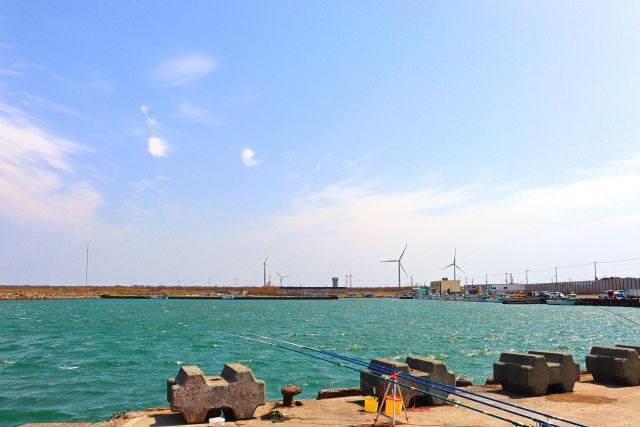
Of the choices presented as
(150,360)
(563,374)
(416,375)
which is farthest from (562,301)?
(416,375)

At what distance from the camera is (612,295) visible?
501 feet

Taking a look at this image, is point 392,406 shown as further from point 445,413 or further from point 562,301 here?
point 562,301

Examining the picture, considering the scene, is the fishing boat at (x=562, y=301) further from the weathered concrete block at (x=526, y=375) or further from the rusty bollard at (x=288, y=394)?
the rusty bollard at (x=288, y=394)

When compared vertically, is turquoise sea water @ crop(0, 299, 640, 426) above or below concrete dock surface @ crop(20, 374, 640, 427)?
below

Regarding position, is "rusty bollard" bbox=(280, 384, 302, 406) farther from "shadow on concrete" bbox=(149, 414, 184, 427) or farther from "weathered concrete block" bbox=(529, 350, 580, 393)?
"weathered concrete block" bbox=(529, 350, 580, 393)

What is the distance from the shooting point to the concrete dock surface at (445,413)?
34.3ft

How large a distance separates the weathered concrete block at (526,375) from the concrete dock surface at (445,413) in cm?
25

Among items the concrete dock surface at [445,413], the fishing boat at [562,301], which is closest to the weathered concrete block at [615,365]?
the concrete dock surface at [445,413]

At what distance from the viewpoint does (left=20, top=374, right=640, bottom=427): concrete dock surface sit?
10.5 meters

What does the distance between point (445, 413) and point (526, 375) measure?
8.99ft

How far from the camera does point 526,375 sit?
42.5ft

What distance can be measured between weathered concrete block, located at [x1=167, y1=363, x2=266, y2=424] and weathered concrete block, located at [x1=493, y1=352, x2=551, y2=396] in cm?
602

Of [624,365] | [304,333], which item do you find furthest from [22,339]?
[624,365]

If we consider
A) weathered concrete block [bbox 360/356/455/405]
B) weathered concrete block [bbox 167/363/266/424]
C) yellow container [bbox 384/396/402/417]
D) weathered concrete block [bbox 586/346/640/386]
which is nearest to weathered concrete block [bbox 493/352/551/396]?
weathered concrete block [bbox 360/356/455/405]
